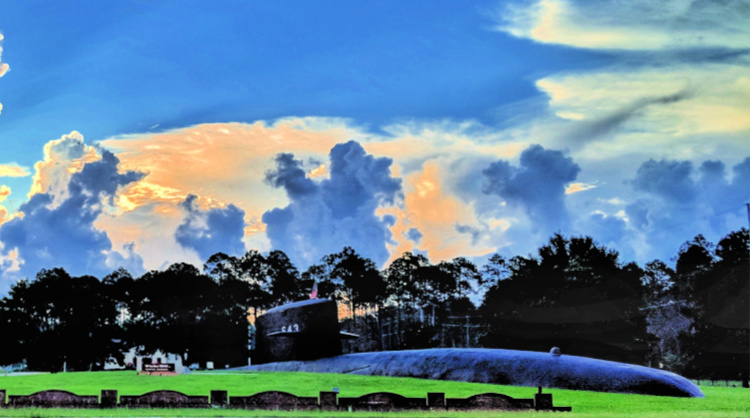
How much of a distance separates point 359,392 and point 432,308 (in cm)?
6305

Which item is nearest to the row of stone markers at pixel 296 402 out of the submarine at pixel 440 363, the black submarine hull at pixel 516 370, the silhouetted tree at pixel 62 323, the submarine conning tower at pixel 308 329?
the black submarine hull at pixel 516 370

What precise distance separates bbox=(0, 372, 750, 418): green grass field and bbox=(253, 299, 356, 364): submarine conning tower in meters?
3.49

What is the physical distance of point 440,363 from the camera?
38.2 m

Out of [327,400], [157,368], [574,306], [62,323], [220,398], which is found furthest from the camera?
[62,323]

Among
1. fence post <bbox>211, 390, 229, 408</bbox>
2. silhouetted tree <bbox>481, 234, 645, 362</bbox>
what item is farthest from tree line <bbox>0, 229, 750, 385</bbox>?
fence post <bbox>211, 390, 229, 408</bbox>

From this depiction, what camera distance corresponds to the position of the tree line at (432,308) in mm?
60844

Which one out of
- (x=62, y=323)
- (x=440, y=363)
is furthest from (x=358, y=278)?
(x=440, y=363)

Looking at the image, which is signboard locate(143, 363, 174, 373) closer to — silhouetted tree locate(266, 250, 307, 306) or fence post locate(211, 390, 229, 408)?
fence post locate(211, 390, 229, 408)

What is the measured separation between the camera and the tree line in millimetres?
60844

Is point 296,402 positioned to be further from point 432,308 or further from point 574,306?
point 432,308

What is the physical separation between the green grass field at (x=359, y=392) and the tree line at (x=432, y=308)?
26636 mm

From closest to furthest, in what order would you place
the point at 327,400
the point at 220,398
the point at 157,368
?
the point at 327,400 < the point at 220,398 < the point at 157,368

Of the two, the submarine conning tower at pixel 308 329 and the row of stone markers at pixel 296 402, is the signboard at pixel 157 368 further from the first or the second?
the row of stone markers at pixel 296 402

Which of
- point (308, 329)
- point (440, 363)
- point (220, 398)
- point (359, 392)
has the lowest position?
point (359, 392)
